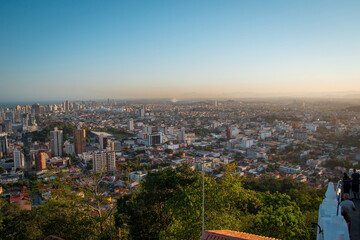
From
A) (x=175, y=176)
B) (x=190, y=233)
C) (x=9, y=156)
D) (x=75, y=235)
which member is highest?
(x=175, y=176)

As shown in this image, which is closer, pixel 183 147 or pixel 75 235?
pixel 75 235

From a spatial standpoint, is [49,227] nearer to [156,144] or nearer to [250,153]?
[250,153]

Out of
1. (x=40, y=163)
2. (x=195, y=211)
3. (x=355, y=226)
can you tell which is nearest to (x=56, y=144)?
(x=40, y=163)

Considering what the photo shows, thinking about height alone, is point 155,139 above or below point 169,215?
below

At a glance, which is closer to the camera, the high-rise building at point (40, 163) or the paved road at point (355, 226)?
the paved road at point (355, 226)

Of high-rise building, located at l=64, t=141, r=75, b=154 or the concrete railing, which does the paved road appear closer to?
the concrete railing

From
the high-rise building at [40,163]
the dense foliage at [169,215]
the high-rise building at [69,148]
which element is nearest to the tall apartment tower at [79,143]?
the high-rise building at [69,148]

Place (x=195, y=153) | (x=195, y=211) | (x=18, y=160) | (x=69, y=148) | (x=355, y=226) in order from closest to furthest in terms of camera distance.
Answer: (x=355, y=226)
(x=195, y=211)
(x=18, y=160)
(x=195, y=153)
(x=69, y=148)

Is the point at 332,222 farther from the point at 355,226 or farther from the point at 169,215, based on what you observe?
the point at 169,215

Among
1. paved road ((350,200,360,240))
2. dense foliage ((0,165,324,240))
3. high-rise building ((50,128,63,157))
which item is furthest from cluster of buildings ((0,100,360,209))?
paved road ((350,200,360,240))

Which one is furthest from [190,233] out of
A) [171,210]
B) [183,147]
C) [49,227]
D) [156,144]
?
[156,144]

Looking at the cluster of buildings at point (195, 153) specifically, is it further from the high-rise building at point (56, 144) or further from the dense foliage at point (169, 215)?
the dense foliage at point (169, 215)
